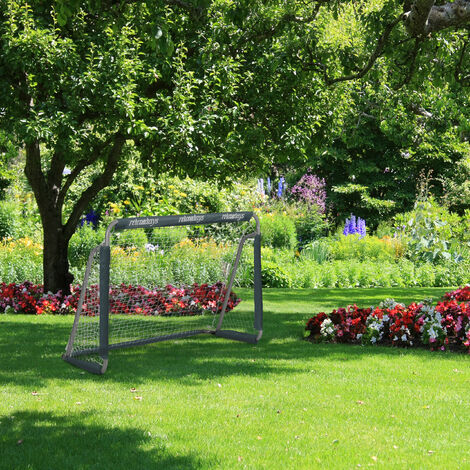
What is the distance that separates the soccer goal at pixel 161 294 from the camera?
6594 mm

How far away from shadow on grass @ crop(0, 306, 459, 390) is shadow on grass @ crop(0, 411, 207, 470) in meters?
A: 1.10

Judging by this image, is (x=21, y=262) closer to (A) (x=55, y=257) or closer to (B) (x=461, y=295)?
(A) (x=55, y=257)

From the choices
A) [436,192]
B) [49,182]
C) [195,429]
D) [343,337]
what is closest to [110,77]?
[49,182]

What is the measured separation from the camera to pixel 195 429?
14.7 feet

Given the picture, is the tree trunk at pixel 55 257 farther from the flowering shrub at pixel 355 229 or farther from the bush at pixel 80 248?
the flowering shrub at pixel 355 229

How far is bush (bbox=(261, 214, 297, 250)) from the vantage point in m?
17.0

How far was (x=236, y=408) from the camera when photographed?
197 inches

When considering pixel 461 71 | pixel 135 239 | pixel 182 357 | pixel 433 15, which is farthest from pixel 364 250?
pixel 182 357

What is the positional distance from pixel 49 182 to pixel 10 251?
399 cm

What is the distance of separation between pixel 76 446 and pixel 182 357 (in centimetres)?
294

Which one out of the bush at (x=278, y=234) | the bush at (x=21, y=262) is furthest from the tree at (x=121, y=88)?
the bush at (x=278, y=234)

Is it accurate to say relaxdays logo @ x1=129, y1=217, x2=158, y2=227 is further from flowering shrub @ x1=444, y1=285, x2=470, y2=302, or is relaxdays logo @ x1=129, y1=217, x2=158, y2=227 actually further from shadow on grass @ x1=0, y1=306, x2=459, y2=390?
flowering shrub @ x1=444, y1=285, x2=470, y2=302

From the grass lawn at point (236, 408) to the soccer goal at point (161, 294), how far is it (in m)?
0.29

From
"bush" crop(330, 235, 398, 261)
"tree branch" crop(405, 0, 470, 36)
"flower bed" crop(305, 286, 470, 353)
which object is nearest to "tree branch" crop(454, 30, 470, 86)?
"tree branch" crop(405, 0, 470, 36)
